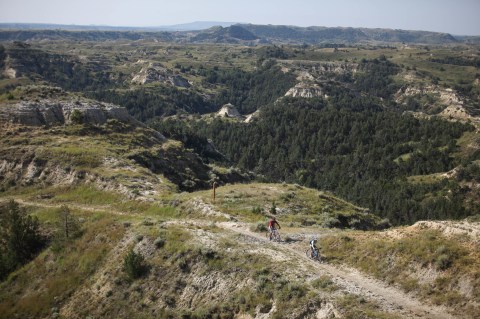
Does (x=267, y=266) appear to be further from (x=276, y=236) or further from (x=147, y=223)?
(x=147, y=223)

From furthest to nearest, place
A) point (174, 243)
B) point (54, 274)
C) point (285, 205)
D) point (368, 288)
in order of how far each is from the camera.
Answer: point (285, 205)
point (54, 274)
point (174, 243)
point (368, 288)

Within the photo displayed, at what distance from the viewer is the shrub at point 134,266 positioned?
1415 inches

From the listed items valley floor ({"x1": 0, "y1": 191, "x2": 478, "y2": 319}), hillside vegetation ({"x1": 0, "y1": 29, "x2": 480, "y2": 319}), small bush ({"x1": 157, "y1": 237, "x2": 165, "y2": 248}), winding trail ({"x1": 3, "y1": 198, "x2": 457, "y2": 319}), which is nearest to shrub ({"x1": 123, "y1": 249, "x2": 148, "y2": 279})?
hillside vegetation ({"x1": 0, "y1": 29, "x2": 480, "y2": 319})

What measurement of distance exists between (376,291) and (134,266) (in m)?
20.6

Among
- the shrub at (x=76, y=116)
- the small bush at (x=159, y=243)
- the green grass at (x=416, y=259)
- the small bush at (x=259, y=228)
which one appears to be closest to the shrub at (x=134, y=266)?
the small bush at (x=159, y=243)

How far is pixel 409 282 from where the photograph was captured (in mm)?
27188

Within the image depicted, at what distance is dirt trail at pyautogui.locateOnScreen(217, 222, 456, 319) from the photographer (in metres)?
24.0

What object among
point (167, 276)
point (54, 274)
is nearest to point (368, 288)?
point (167, 276)

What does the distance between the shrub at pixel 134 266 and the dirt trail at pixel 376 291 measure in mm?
12342

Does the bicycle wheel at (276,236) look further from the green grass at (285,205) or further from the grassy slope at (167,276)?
the green grass at (285,205)

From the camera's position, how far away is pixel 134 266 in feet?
118

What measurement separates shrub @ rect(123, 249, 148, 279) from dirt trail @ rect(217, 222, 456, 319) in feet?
40.5

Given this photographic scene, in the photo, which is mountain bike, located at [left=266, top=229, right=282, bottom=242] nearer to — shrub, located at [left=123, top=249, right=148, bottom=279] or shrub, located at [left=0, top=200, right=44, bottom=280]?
shrub, located at [left=123, top=249, right=148, bottom=279]

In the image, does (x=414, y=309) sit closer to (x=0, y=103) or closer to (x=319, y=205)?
(x=319, y=205)
